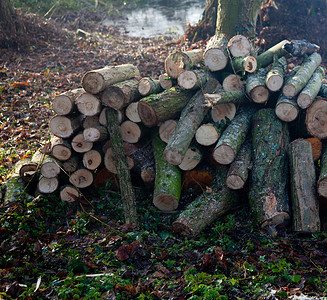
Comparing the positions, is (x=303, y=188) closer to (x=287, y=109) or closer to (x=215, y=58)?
(x=287, y=109)

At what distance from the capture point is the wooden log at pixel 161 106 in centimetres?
498

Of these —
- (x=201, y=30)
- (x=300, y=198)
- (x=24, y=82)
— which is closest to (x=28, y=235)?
(x=300, y=198)

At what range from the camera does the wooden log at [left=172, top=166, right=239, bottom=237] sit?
4309 mm

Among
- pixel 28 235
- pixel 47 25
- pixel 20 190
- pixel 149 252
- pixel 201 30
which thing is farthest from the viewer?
pixel 47 25

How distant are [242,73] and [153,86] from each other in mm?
1491

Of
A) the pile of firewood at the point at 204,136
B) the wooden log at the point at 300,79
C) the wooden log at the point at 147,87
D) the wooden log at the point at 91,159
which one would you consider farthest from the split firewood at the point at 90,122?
the wooden log at the point at 300,79

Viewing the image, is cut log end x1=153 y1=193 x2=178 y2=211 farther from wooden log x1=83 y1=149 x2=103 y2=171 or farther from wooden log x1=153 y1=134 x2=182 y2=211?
wooden log x1=83 y1=149 x2=103 y2=171

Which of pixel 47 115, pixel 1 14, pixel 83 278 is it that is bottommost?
pixel 47 115

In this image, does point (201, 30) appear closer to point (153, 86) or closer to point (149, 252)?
point (153, 86)

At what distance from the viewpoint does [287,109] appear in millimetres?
4820

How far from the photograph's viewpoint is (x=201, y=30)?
404 inches

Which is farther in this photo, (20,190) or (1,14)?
(1,14)

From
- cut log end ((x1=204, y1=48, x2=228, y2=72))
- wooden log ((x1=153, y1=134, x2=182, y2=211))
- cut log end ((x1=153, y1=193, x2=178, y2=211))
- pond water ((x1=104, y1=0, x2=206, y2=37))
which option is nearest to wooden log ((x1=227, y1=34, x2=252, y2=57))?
cut log end ((x1=204, y1=48, x2=228, y2=72))

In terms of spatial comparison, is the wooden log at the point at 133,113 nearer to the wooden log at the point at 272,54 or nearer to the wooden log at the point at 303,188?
the wooden log at the point at 303,188
